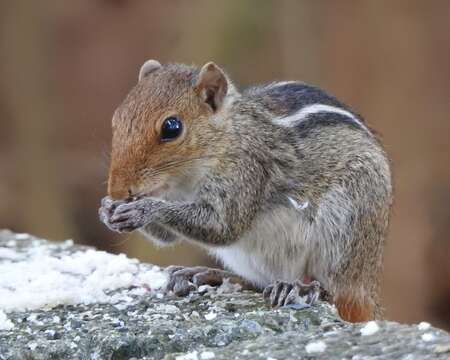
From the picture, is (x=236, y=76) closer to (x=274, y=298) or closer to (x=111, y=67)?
(x=111, y=67)

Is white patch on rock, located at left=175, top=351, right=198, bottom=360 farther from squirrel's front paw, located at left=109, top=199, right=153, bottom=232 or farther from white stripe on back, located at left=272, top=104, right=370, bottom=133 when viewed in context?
white stripe on back, located at left=272, top=104, right=370, bottom=133

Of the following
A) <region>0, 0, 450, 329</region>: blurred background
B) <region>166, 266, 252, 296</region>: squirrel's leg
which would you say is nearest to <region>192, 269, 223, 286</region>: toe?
<region>166, 266, 252, 296</region>: squirrel's leg

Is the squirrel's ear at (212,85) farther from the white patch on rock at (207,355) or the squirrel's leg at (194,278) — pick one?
A: the white patch on rock at (207,355)

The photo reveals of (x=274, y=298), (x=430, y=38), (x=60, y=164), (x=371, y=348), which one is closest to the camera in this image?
(x=371, y=348)

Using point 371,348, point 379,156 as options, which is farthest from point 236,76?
point 371,348

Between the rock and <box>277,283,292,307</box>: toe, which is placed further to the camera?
<box>277,283,292,307</box>: toe

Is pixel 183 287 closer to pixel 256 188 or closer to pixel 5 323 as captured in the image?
pixel 256 188

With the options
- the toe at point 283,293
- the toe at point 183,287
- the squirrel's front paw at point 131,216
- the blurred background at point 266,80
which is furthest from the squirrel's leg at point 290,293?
the blurred background at point 266,80
